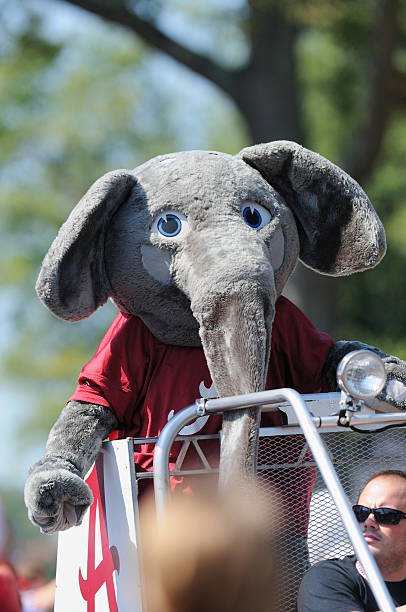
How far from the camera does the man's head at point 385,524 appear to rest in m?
2.42

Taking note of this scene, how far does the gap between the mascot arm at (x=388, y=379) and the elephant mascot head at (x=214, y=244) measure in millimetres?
Result: 268

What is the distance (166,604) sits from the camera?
2.36 m

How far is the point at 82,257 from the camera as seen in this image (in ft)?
9.03

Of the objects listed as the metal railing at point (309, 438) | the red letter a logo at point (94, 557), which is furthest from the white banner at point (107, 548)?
the metal railing at point (309, 438)

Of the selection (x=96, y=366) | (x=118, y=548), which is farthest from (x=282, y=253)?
(x=118, y=548)

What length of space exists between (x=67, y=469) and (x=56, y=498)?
0.10 m

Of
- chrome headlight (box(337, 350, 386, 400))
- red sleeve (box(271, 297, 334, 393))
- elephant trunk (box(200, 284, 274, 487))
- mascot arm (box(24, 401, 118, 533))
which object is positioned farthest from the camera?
red sleeve (box(271, 297, 334, 393))

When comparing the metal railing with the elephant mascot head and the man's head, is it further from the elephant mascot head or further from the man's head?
the man's head

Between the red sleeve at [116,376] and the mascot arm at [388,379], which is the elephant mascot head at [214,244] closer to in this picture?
the red sleeve at [116,376]

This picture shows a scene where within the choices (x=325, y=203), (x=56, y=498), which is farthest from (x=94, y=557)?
(x=325, y=203)

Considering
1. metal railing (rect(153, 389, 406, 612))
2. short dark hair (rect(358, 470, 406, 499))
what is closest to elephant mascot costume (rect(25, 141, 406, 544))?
metal railing (rect(153, 389, 406, 612))

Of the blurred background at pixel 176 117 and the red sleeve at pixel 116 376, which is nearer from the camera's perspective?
the red sleeve at pixel 116 376

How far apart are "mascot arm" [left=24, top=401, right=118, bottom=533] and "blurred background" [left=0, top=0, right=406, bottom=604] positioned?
608cm

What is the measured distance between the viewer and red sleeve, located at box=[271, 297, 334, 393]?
2861 mm
